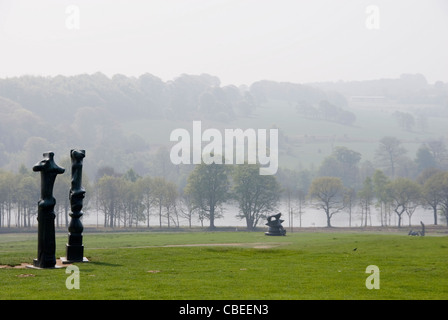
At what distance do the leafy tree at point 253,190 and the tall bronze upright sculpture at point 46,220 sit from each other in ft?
291

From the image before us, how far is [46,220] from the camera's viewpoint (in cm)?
2872

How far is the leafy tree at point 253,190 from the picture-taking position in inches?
4641

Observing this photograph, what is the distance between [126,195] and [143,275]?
96.7 m

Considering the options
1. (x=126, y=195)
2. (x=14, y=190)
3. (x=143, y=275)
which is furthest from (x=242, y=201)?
(x=143, y=275)

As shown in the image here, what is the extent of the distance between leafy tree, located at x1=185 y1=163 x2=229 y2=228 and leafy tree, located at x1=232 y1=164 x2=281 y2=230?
2.64 m

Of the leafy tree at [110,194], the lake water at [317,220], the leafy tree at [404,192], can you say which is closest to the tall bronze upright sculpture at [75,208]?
the leafy tree at [110,194]

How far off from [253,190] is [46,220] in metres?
92.8

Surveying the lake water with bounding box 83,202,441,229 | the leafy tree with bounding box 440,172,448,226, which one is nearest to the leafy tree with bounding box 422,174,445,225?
the leafy tree with bounding box 440,172,448,226

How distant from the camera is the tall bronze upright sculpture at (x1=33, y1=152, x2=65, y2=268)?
1123 inches

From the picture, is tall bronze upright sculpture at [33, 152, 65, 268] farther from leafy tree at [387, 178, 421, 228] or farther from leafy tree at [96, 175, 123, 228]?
leafy tree at [387, 178, 421, 228]

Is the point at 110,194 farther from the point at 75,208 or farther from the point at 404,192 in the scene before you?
the point at 75,208

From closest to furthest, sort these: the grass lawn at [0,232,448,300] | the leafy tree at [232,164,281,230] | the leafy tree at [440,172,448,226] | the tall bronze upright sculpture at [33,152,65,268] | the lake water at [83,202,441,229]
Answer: the grass lawn at [0,232,448,300] → the tall bronze upright sculpture at [33,152,65,268] → the leafy tree at [232,164,281,230] → the leafy tree at [440,172,448,226] → the lake water at [83,202,441,229]

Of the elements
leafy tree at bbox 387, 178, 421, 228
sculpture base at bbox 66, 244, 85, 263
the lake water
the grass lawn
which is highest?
leafy tree at bbox 387, 178, 421, 228
